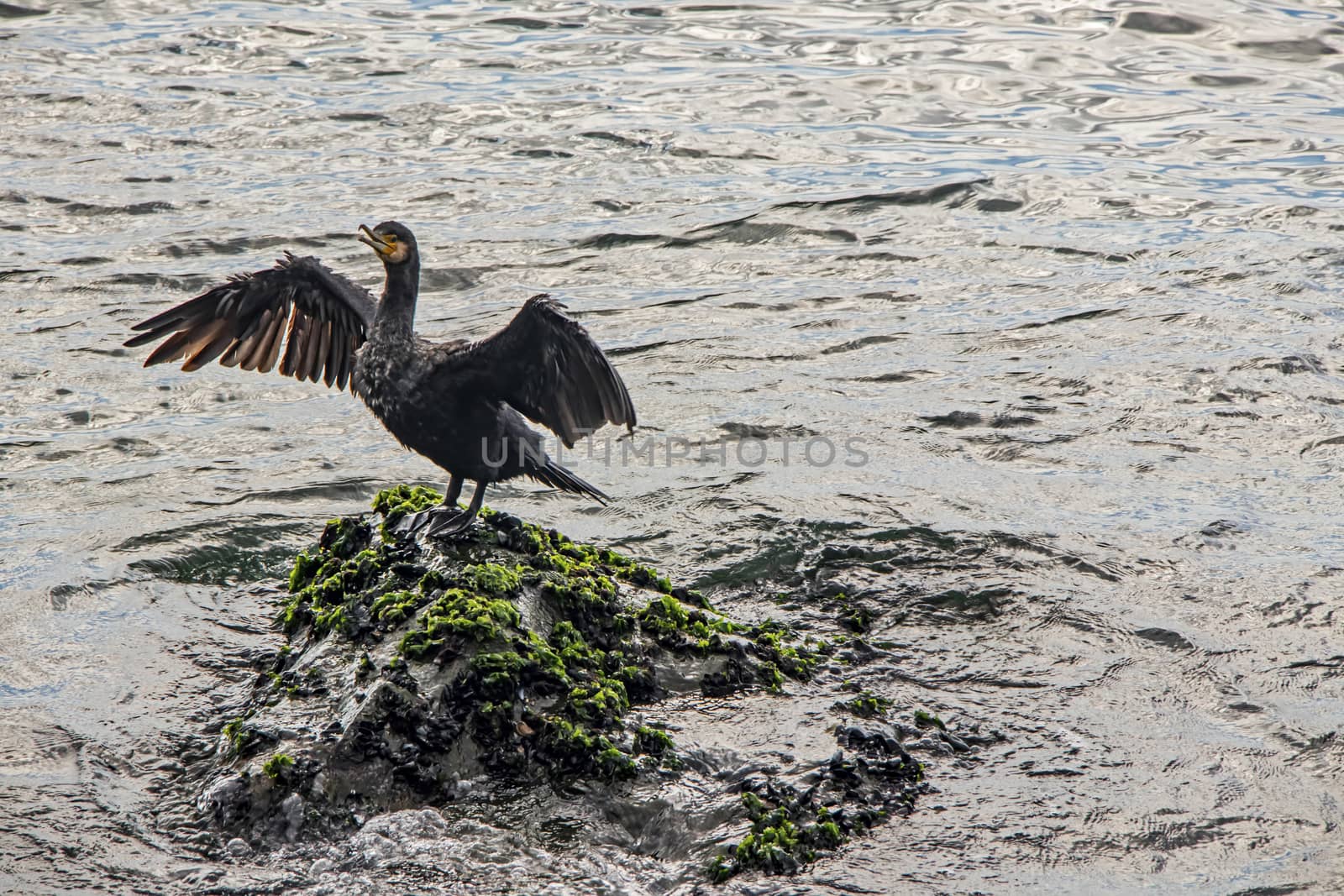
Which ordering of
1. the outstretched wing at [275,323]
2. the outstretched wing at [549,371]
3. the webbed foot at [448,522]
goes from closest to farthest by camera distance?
the outstretched wing at [549,371] < the webbed foot at [448,522] < the outstretched wing at [275,323]

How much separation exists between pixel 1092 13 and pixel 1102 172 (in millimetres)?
5292

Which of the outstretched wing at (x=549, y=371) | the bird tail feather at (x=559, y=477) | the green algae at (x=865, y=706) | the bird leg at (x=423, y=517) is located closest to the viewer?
the outstretched wing at (x=549, y=371)

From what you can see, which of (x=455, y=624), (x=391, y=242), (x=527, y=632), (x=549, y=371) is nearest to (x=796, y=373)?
(x=391, y=242)

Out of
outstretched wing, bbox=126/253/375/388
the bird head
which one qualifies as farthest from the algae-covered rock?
outstretched wing, bbox=126/253/375/388

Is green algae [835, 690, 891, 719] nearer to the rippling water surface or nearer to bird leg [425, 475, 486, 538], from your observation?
the rippling water surface

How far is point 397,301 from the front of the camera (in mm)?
5973

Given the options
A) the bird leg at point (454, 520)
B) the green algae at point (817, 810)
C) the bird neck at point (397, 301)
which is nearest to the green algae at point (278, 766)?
the bird leg at point (454, 520)

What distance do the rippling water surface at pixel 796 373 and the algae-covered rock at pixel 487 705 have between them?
19 centimetres

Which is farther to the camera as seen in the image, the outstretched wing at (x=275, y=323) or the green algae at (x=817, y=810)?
the outstretched wing at (x=275, y=323)

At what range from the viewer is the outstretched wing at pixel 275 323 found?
656 centimetres

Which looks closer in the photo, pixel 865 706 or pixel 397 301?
pixel 865 706

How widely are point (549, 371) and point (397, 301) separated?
84 cm

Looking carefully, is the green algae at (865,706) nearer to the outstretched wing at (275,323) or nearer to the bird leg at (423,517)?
the bird leg at (423,517)

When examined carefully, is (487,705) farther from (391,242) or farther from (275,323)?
(275,323)
